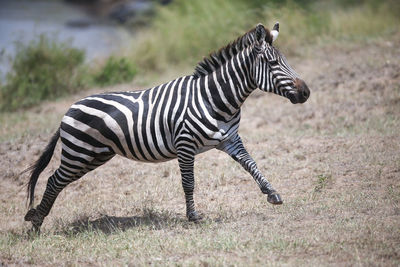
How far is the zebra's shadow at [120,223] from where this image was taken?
693 centimetres

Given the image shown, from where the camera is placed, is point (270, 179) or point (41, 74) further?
point (41, 74)

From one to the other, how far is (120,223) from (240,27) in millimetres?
9889

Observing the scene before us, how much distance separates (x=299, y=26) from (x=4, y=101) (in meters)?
8.29

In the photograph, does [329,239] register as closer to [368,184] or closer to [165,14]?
[368,184]

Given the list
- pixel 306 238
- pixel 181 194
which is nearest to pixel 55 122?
pixel 181 194

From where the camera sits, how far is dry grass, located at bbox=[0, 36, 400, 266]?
5.61 meters

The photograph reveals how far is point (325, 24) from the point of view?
15.8 m

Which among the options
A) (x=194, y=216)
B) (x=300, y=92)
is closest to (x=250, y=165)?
(x=194, y=216)

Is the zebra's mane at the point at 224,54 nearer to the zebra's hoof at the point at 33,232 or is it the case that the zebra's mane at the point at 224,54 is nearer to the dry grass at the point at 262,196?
the dry grass at the point at 262,196

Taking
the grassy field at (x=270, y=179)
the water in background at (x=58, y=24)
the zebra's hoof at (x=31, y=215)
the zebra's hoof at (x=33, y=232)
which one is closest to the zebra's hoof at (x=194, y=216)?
the grassy field at (x=270, y=179)

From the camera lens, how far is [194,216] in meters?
6.89

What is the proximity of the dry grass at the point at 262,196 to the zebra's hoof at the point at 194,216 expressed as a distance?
6.4 inches

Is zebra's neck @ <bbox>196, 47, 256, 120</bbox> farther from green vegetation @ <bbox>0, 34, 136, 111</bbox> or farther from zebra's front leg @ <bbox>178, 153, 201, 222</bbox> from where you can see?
green vegetation @ <bbox>0, 34, 136, 111</bbox>

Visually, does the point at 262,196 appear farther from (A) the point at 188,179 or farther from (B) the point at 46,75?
(B) the point at 46,75
